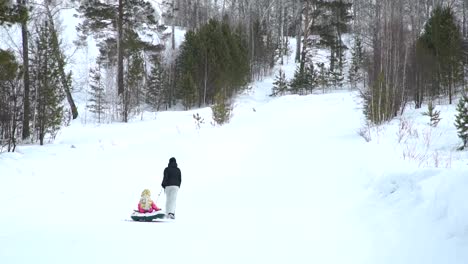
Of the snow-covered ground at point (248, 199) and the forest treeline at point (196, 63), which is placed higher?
the forest treeline at point (196, 63)

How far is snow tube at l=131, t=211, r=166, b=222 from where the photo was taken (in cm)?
760

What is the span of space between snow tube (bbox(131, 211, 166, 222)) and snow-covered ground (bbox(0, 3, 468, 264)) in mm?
338

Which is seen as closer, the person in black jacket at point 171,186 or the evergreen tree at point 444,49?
the person in black jacket at point 171,186

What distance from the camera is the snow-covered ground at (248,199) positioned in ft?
18.1

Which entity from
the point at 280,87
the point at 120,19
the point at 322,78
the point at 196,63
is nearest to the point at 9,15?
the point at 120,19

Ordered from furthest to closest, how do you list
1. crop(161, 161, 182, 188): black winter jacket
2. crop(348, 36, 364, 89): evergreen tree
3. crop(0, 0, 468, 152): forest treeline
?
crop(348, 36, 364, 89): evergreen tree < crop(0, 0, 468, 152): forest treeline < crop(161, 161, 182, 188): black winter jacket

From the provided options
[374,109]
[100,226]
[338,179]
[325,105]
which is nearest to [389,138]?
[374,109]

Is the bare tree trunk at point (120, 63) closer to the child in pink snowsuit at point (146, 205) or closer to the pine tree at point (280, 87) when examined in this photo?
the child in pink snowsuit at point (146, 205)

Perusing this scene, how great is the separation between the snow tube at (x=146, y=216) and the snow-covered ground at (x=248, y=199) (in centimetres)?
34

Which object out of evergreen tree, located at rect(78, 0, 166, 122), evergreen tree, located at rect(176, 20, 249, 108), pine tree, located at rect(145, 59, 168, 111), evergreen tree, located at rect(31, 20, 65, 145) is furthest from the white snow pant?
pine tree, located at rect(145, 59, 168, 111)

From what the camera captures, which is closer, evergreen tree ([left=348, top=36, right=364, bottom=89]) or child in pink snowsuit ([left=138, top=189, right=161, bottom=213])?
child in pink snowsuit ([left=138, top=189, right=161, bottom=213])

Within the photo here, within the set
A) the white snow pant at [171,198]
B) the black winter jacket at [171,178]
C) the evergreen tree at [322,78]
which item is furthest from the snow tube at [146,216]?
the evergreen tree at [322,78]

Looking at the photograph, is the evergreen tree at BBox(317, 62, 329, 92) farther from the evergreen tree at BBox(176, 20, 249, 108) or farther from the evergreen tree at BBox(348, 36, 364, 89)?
the evergreen tree at BBox(176, 20, 249, 108)

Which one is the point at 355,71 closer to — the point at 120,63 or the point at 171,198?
the point at 120,63
